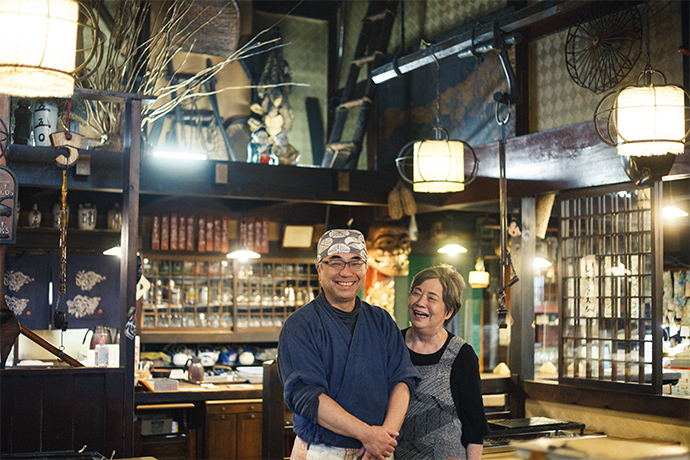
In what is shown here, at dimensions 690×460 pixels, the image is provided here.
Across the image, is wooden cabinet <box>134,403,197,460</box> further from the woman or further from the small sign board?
the woman

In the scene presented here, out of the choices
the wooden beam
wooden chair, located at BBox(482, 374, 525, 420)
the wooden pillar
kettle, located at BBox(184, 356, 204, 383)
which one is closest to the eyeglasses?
the wooden beam

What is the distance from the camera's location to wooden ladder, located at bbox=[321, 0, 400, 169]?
29.0 ft

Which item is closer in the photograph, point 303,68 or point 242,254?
point 242,254

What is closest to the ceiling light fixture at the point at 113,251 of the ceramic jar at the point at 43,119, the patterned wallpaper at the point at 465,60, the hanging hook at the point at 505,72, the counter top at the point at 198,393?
the ceramic jar at the point at 43,119

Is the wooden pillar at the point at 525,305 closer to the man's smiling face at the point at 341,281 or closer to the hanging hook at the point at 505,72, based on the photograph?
the hanging hook at the point at 505,72

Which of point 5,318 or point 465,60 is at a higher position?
point 465,60

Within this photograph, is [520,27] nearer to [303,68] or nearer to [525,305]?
[525,305]

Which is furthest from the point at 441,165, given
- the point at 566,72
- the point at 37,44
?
the point at 37,44

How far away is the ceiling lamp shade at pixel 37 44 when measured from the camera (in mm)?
2730

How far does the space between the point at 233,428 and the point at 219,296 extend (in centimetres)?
210

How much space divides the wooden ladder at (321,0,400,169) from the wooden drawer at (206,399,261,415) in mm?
3198

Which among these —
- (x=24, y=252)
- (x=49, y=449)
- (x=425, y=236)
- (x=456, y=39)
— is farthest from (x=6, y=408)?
(x=425, y=236)

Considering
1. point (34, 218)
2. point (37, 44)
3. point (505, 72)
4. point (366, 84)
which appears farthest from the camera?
point (366, 84)

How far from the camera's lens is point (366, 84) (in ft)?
29.6
